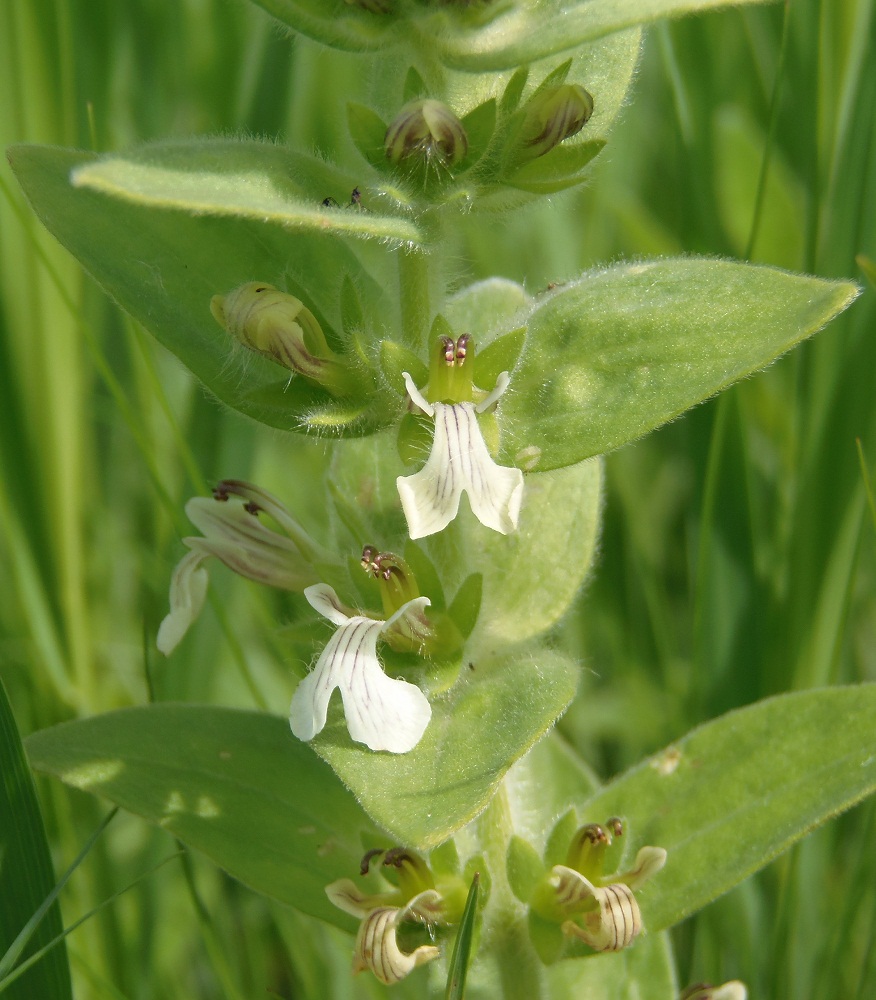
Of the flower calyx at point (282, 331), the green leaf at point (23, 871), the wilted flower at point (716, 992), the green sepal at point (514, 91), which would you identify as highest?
the green sepal at point (514, 91)

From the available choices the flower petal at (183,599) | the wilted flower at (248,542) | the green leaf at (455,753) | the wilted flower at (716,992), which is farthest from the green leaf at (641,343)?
the wilted flower at (716,992)

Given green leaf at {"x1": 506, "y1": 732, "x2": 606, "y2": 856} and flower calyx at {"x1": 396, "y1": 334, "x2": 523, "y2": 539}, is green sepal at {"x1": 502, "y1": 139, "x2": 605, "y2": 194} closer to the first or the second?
flower calyx at {"x1": 396, "y1": 334, "x2": 523, "y2": 539}

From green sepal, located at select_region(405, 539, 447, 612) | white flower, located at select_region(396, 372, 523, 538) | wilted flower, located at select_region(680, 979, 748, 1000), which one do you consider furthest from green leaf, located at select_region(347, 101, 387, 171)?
wilted flower, located at select_region(680, 979, 748, 1000)

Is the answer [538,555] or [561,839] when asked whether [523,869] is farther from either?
[538,555]

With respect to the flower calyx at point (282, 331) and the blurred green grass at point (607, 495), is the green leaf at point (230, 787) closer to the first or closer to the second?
the blurred green grass at point (607, 495)

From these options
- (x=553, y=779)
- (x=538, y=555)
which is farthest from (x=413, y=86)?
(x=553, y=779)

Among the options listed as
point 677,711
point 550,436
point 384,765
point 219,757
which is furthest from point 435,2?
point 677,711

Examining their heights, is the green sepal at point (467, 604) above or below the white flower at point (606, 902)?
above
